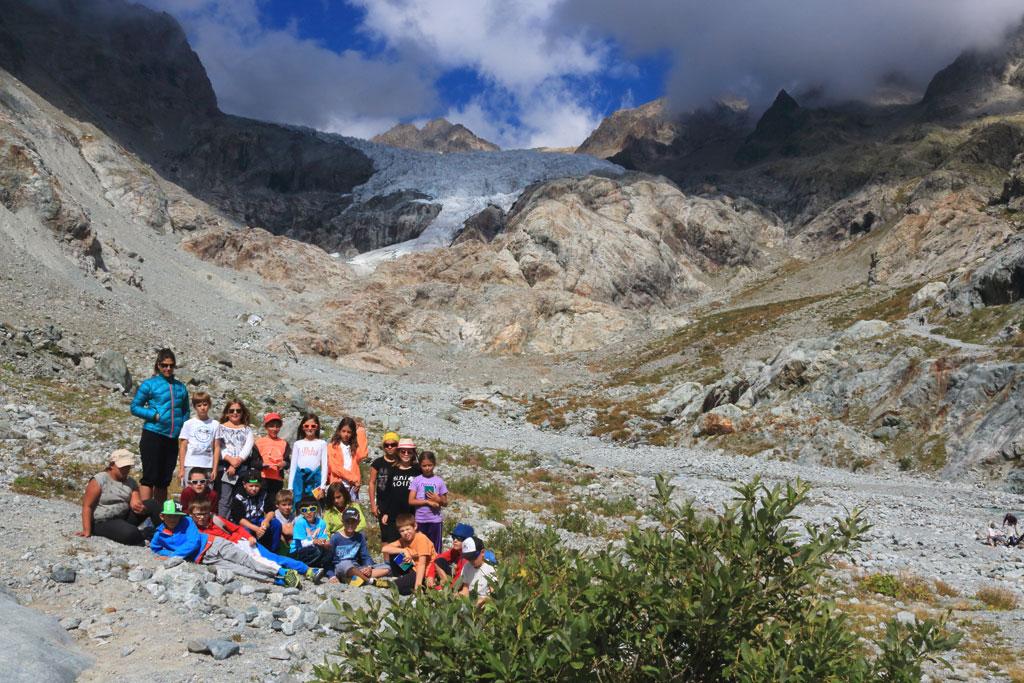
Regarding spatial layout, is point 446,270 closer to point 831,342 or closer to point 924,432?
point 831,342

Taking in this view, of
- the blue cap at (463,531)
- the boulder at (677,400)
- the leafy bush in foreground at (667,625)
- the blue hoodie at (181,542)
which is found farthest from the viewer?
the boulder at (677,400)

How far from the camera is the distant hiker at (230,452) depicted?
36.2 ft

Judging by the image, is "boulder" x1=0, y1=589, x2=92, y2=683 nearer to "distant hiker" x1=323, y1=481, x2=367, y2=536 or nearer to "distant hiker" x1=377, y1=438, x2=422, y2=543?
"distant hiker" x1=323, y1=481, x2=367, y2=536

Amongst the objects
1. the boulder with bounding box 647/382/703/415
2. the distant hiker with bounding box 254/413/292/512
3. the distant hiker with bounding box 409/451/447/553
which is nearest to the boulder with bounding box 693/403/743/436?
the boulder with bounding box 647/382/703/415

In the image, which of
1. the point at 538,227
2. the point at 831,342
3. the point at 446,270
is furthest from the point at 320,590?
the point at 538,227

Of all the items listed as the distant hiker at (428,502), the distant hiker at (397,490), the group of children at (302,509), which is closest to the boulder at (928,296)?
the distant hiker at (428,502)

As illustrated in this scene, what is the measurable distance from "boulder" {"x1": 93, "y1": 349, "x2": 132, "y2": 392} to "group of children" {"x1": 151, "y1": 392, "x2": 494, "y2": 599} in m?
15.5

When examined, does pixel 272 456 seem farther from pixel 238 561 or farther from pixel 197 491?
pixel 238 561

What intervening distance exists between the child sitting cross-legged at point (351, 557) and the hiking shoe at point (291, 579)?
579 mm

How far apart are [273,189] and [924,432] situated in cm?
14616

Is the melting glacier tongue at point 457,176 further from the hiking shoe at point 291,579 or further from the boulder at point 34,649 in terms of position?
the boulder at point 34,649

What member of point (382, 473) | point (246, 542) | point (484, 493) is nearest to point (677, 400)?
point (484, 493)

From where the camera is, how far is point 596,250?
101 meters

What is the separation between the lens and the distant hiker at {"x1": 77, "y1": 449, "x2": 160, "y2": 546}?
9.68 meters
